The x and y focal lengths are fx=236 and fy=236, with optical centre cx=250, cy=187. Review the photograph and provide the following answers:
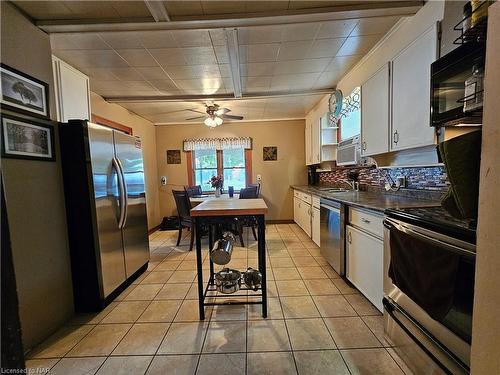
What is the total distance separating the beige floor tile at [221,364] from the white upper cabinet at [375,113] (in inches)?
80.2

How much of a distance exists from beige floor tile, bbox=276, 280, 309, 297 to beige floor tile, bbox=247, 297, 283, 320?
16 cm

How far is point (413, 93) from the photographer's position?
177 cm

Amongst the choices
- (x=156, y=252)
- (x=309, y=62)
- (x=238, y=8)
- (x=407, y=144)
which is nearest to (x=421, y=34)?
(x=407, y=144)

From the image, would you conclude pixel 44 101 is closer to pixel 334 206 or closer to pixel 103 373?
pixel 103 373

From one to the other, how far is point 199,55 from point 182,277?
2.35 metres

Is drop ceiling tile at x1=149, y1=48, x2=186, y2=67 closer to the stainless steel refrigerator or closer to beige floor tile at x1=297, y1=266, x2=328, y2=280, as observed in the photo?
the stainless steel refrigerator

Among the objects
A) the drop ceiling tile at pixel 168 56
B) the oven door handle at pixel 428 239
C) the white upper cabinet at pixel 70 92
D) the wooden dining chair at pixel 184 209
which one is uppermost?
the drop ceiling tile at pixel 168 56

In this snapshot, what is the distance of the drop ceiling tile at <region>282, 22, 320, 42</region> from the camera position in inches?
74.7

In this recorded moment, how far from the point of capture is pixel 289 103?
402cm

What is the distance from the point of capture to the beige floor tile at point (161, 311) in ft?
6.24

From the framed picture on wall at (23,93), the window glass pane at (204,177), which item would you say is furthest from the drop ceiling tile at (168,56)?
the window glass pane at (204,177)

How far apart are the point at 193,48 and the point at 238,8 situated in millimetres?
633

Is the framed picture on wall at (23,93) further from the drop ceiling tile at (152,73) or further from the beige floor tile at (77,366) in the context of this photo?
the beige floor tile at (77,366)

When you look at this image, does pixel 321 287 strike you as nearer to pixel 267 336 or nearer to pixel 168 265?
pixel 267 336
